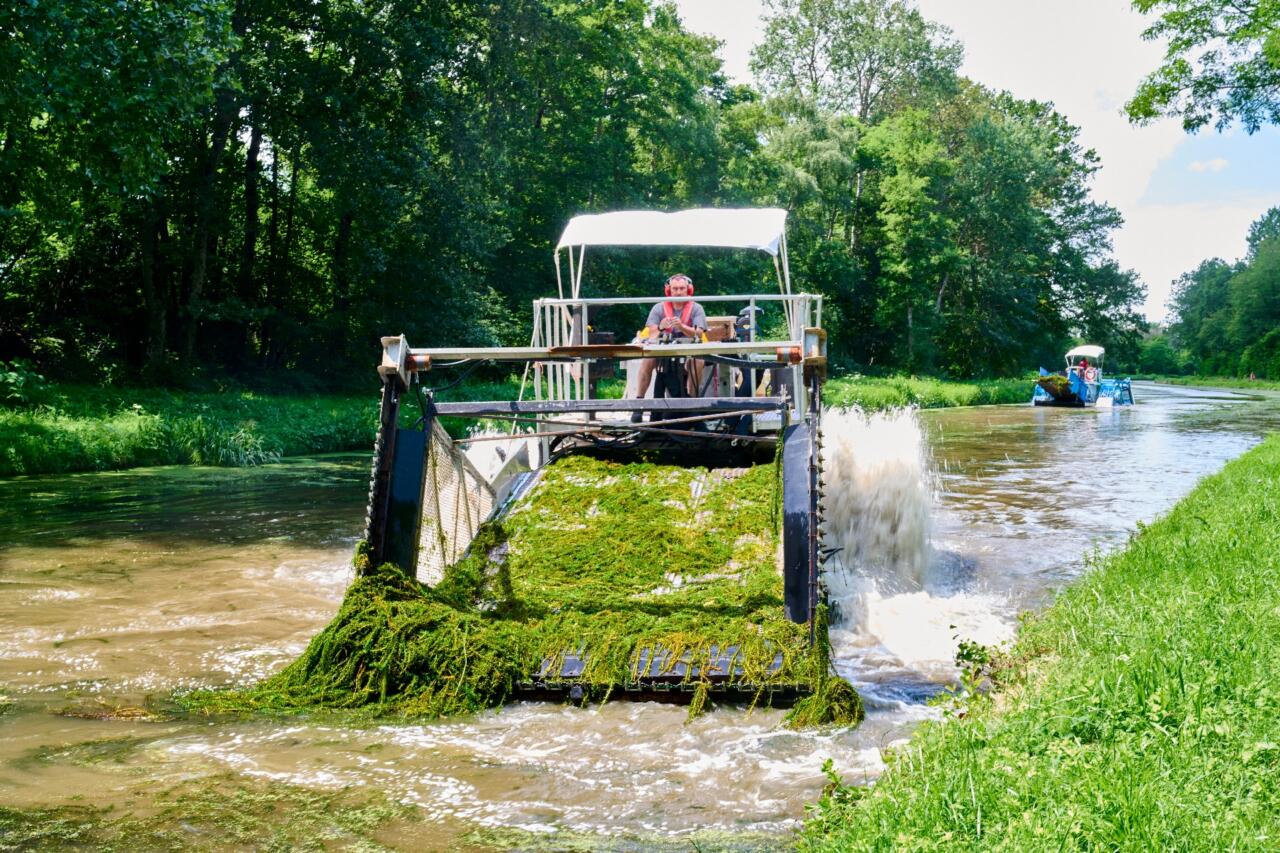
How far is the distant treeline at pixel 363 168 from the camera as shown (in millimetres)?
18328

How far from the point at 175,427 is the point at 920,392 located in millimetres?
33384

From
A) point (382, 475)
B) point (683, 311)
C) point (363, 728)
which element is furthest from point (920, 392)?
point (363, 728)

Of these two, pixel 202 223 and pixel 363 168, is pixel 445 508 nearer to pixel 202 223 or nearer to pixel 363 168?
pixel 363 168

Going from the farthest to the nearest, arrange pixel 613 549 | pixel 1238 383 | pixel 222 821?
pixel 1238 383 < pixel 613 549 < pixel 222 821

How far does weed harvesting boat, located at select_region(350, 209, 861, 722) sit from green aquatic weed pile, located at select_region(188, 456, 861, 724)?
0.01 meters

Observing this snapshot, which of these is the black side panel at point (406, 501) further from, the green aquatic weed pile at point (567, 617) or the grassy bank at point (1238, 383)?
the grassy bank at point (1238, 383)

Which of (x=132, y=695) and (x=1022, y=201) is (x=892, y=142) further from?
(x=132, y=695)

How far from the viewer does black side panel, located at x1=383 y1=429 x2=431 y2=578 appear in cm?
676

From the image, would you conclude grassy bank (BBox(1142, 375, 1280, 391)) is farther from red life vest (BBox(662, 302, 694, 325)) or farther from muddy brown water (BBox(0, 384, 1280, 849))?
red life vest (BBox(662, 302, 694, 325))

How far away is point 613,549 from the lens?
A: 25.0 ft

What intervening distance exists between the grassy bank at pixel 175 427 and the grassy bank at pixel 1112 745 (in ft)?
40.9

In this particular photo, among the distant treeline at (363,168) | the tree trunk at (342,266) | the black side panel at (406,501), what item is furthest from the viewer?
the tree trunk at (342,266)

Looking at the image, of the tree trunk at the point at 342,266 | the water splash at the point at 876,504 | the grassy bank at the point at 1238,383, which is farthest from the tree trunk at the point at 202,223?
the grassy bank at the point at 1238,383

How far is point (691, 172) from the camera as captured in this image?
47.8m
